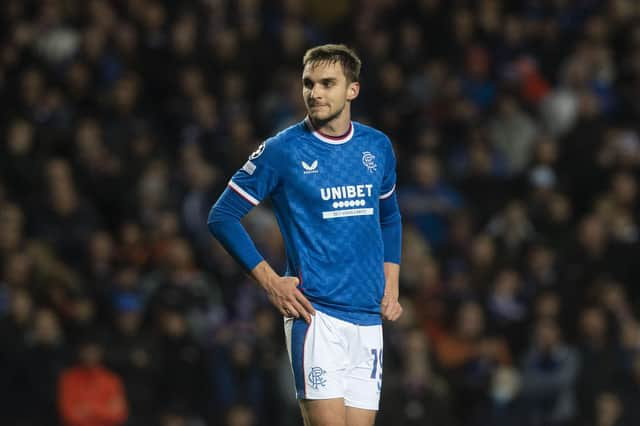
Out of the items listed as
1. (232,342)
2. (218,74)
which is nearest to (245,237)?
(232,342)

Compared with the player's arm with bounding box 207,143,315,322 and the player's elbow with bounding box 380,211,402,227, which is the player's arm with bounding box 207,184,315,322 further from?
the player's elbow with bounding box 380,211,402,227

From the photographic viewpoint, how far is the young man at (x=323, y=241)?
20.4 ft

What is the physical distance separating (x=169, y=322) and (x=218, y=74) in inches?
158

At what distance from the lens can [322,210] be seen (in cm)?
630

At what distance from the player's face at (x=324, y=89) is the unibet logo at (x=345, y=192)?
377mm

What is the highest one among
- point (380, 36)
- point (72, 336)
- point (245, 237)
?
point (380, 36)

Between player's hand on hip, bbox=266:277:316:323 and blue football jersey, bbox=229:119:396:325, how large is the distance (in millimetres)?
88

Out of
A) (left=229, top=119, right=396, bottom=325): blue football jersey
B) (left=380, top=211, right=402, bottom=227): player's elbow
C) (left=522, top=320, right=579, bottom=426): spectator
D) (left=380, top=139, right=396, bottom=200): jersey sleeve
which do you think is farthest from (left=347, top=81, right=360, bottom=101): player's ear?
(left=522, top=320, right=579, bottom=426): spectator

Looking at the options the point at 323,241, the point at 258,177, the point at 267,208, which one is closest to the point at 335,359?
the point at 323,241

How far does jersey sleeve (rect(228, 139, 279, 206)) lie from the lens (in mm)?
6281

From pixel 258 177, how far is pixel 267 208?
7.20m

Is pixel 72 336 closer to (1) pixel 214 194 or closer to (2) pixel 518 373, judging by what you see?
(1) pixel 214 194

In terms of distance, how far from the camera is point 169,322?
39.5 feet

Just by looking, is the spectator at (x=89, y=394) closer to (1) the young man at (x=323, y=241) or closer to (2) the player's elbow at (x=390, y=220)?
(2) the player's elbow at (x=390, y=220)
